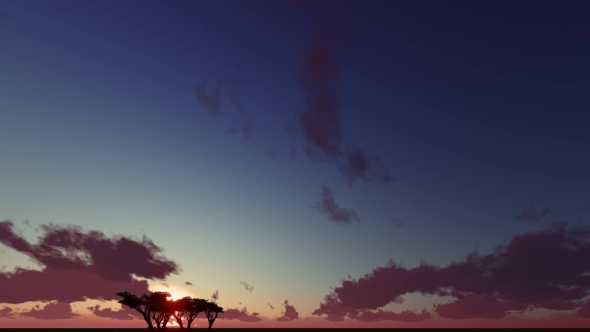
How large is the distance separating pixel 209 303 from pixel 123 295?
2248 centimetres

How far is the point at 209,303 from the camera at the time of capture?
11981 centimetres

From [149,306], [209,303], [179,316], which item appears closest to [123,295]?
[149,306]

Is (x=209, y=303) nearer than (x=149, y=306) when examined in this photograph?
No

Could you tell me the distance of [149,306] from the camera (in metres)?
107

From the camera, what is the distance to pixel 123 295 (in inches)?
4186

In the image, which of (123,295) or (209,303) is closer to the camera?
(123,295)

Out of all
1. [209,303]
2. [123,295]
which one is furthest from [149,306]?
[209,303]

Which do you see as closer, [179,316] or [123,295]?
[123,295]

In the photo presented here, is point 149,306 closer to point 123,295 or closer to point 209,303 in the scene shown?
point 123,295

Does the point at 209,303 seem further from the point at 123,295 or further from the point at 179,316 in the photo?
the point at 123,295

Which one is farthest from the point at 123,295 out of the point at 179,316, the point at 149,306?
the point at 179,316

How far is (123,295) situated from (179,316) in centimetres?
1485

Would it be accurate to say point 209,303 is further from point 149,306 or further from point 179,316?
point 149,306

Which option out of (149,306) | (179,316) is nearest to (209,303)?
(179,316)
